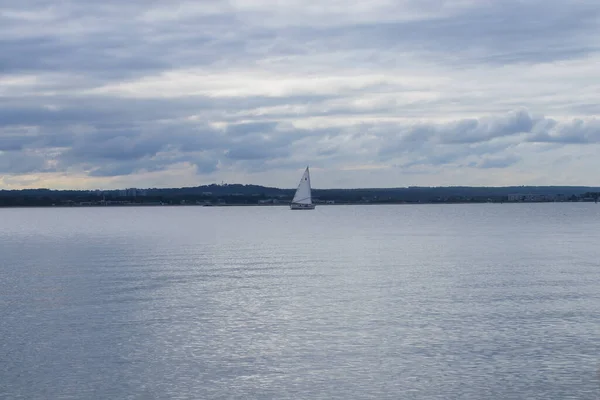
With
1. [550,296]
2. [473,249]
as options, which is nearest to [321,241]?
[473,249]

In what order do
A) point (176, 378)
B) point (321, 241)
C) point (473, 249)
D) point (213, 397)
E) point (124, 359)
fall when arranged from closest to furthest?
1. point (213, 397)
2. point (176, 378)
3. point (124, 359)
4. point (473, 249)
5. point (321, 241)

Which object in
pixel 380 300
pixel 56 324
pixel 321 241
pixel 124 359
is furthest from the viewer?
pixel 321 241

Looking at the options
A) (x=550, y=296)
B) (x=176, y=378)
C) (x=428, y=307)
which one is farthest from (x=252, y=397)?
(x=550, y=296)

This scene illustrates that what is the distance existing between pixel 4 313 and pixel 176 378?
16.3 metres

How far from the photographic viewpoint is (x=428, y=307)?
1572 inches

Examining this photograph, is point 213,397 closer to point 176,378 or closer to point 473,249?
point 176,378

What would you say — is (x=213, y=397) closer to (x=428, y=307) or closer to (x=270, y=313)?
(x=270, y=313)

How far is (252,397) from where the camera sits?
79.6 feet

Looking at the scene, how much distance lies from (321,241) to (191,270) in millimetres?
38675

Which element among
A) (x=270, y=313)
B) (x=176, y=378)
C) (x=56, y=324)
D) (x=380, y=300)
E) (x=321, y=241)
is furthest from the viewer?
(x=321, y=241)

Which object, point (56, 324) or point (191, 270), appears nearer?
point (56, 324)

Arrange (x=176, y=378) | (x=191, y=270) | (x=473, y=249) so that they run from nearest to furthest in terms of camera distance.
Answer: (x=176, y=378) → (x=191, y=270) → (x=473, y=249)

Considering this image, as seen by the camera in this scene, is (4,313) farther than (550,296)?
No

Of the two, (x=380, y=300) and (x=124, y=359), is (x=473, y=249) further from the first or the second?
(x=124, y=359)
